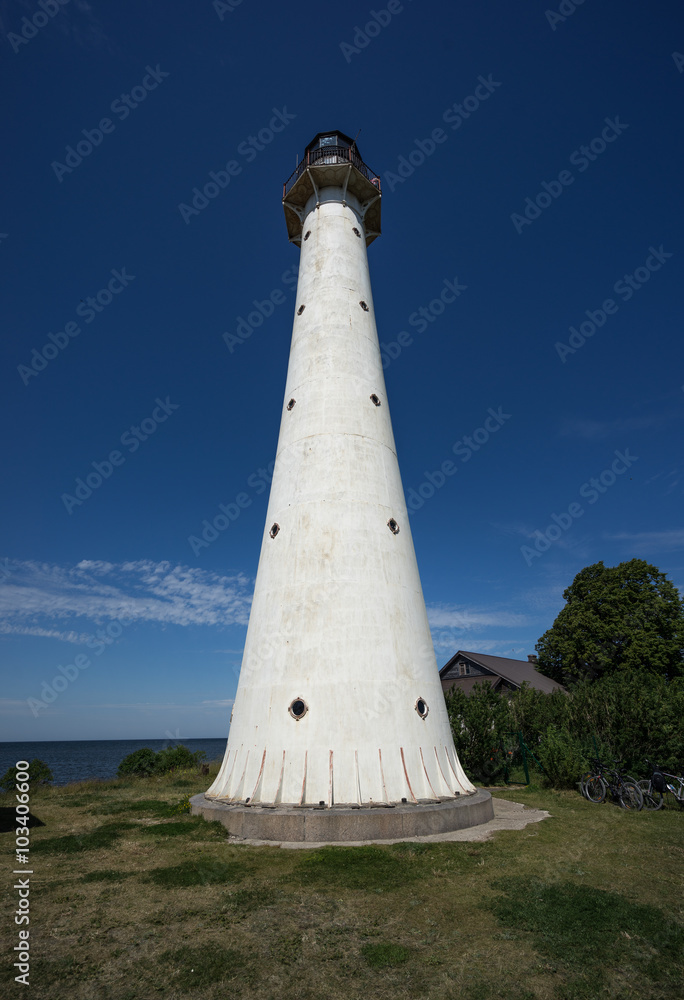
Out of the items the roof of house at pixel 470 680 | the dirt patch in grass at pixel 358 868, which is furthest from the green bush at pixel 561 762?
the roof of house at pixel 470 680

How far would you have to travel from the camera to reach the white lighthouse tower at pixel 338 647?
9664mm

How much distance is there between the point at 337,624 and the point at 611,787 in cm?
912

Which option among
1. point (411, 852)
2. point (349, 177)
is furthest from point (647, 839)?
point (349, 177)

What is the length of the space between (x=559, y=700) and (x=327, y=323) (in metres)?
17.1

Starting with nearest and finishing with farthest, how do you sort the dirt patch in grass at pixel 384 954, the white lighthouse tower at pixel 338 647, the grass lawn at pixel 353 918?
the grass lawn at pixel 353 918
the dirt patch in grass at pixel 384 954
the white lighthouse tower at pixel 338 647

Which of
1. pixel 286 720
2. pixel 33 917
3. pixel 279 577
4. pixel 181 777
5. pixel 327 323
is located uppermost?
pixel 327 323

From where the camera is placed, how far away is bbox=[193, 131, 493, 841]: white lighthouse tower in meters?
9.66

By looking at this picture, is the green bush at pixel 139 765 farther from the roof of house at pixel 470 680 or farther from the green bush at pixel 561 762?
the roof of house at pixel 470 680

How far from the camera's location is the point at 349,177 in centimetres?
1784

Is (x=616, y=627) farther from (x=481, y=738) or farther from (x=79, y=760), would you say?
(x=79, y=760)

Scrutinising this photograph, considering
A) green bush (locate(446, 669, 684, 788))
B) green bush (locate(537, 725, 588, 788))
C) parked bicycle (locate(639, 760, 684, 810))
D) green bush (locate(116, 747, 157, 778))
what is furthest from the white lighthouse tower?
green bush (locate(116, 747, 157, 778))

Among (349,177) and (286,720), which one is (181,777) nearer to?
(286,720)

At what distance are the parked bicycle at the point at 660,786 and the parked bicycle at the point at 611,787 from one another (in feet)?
0.76

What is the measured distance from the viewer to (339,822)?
8852mm
